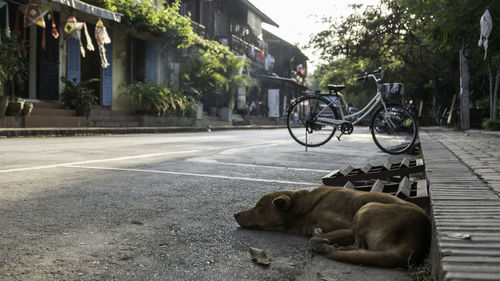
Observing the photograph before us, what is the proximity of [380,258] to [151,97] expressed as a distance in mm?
14938

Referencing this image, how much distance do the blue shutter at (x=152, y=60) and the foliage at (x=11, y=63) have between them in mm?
6536

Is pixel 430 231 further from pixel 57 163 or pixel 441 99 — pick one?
pixel 441 99

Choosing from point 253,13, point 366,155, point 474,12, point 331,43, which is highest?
point 253,13

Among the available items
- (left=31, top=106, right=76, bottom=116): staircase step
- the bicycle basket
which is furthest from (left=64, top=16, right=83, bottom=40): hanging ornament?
the bicycle basket

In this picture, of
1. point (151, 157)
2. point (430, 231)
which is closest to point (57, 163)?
point (151, 157)

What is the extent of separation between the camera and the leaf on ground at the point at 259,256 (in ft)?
6.33

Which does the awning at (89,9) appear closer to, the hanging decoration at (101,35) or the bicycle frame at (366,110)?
the hanging decoration at (101,35)

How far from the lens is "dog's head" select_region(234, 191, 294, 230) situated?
253 cm

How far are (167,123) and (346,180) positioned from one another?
45.6 feet

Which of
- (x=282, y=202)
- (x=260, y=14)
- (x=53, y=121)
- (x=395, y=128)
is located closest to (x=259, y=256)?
(x=282, y=202)

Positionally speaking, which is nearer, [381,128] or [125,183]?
[125,183]

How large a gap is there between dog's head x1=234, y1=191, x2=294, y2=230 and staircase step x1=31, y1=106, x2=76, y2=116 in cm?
1132

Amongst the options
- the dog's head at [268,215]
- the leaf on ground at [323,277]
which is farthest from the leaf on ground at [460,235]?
the dog's head at [268,215]

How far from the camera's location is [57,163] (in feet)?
16.2
